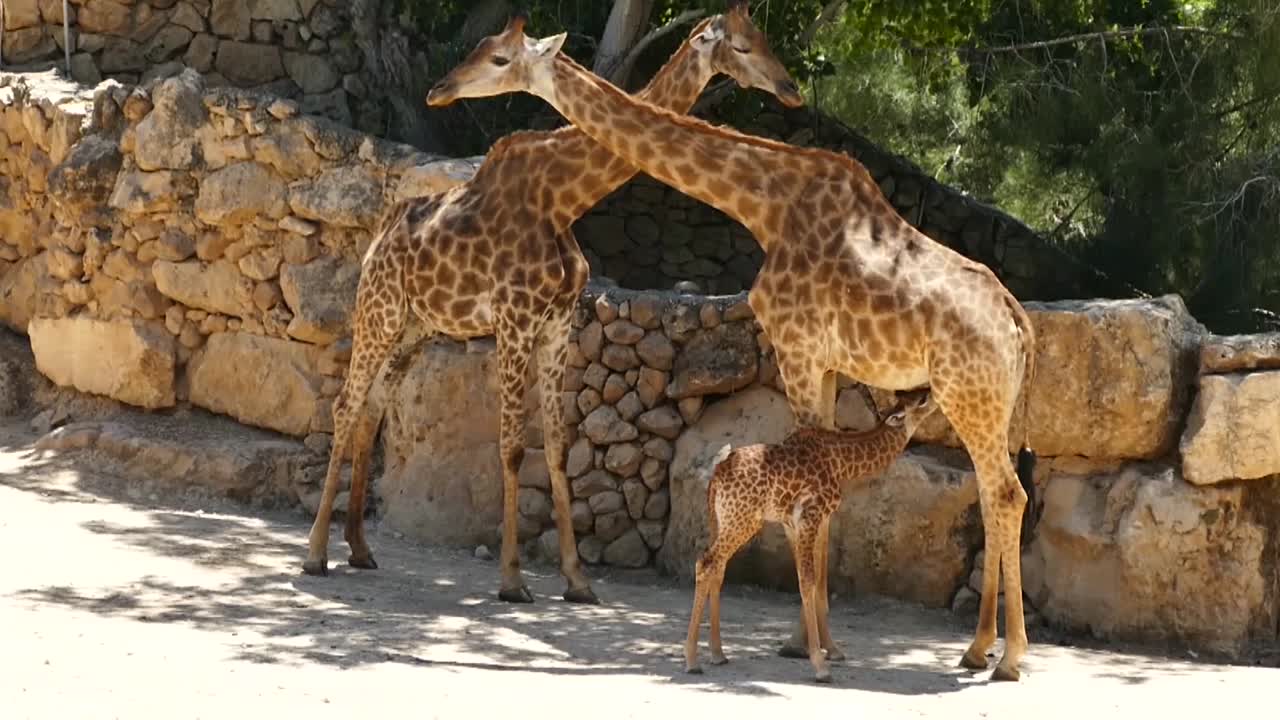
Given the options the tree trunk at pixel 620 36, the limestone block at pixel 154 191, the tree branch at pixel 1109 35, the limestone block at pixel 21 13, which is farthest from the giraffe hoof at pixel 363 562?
the limestone block at pixel 21 13

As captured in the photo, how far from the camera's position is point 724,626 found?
8047mm

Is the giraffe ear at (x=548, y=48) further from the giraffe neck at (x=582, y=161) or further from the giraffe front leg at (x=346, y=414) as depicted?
the giraffe front leg at (x=346, y=414)

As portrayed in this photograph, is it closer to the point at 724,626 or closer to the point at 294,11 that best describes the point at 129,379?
the point at 294,11

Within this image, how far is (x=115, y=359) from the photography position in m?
11.2

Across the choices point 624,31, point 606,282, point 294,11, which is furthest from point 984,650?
point 294,11

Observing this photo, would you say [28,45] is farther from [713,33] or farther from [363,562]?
[713,33]

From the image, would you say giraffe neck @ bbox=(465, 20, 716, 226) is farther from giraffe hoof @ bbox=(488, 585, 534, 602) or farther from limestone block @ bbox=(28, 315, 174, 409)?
limestone block @ bbox=(28, 315, 174, 409)

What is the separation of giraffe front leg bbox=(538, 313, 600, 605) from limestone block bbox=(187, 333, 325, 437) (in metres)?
2.55

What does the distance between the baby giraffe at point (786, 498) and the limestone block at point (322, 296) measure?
3999 mm

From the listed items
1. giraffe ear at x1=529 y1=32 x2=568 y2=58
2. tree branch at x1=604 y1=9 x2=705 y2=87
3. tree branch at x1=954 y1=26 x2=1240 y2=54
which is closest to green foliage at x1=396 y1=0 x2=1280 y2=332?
tree branch at x1=954 y1=26 x2=1240 y2=54

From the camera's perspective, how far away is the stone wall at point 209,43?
11953 mm

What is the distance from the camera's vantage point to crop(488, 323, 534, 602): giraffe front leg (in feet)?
27.5

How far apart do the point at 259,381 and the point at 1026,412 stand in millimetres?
Result: 4989

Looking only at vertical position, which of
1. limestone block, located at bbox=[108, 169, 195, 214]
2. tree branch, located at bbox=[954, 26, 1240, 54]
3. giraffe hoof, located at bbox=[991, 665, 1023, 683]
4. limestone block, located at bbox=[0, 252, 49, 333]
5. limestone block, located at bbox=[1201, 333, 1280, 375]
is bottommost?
giraffe hoof, located at bbox=[991, 665, 1023, 683]
